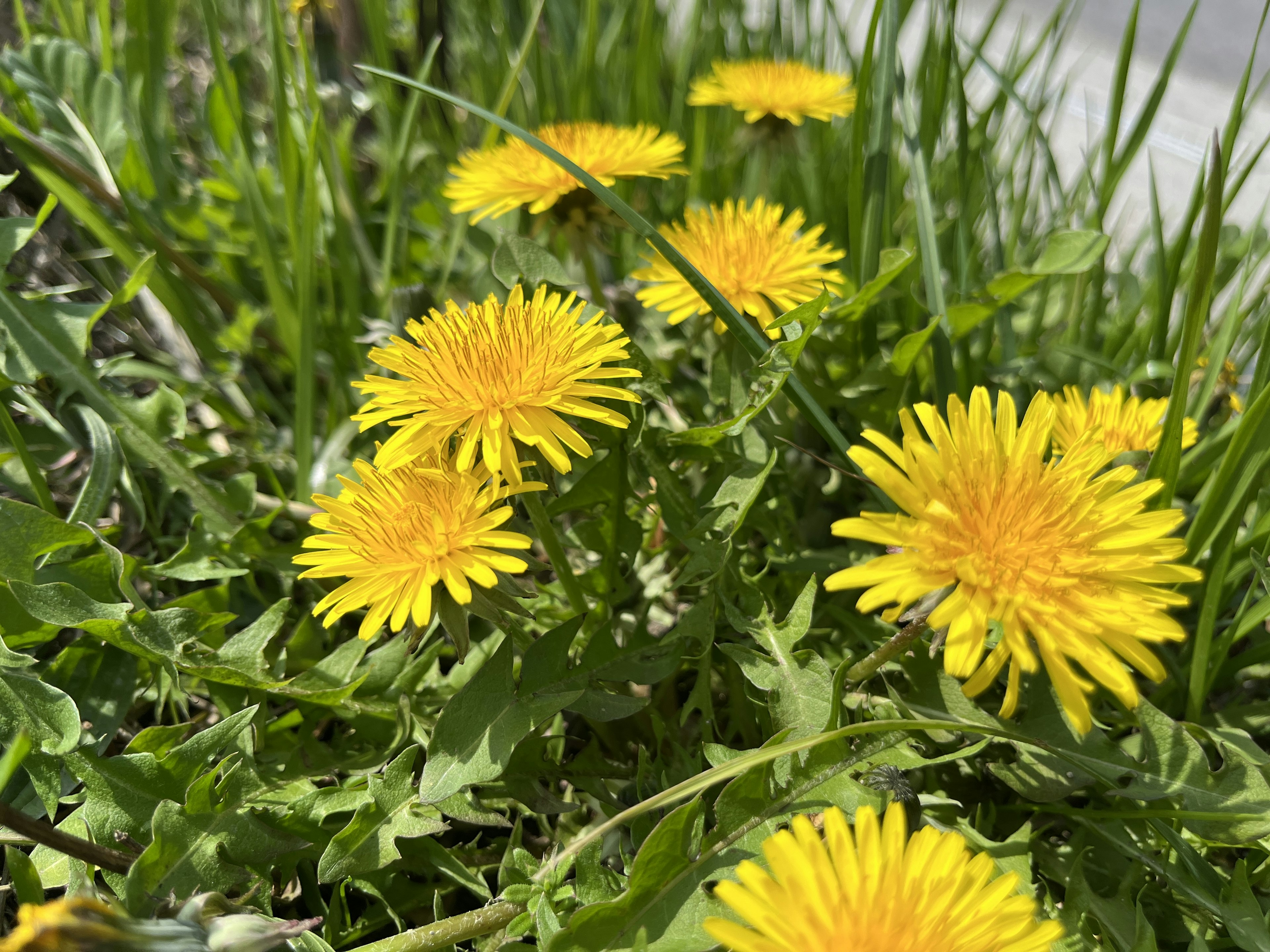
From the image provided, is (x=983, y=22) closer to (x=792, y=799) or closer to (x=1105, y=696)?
(x=1105, y=696)

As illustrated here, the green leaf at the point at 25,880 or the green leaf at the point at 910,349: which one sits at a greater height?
the green leaf at the point at 910,349

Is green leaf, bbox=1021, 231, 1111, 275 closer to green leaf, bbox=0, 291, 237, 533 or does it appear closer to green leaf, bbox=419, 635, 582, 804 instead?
green leaf, bbox=419, 635, 582, 804

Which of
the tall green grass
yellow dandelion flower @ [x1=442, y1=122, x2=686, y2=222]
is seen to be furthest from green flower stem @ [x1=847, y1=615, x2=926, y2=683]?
yellow dandelion flower @ [x1=442, y1=122, x2=686, y2=222]

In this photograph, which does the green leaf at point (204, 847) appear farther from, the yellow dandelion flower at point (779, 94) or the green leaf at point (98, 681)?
the yellow dandelion flower at point (779, 94)

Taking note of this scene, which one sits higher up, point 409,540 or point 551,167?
point 551,167

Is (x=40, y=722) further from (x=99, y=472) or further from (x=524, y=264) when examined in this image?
(x=524, y=264)

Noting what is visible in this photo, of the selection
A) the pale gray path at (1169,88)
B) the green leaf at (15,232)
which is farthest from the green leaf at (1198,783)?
the green leaf at (15,232)

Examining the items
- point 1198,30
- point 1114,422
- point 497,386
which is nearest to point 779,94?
point 1114,422
